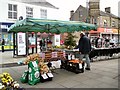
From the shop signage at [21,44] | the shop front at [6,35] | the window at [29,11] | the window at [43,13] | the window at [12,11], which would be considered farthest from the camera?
the window at [43,13]

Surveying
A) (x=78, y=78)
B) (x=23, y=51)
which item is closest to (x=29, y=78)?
(x=78, y=78)

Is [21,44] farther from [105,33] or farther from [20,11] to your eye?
[105,33]

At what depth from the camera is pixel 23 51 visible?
1430cm

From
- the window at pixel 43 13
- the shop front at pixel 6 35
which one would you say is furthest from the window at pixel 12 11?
the window at pixel 43 13

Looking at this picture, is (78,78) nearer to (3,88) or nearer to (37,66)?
(37,66)

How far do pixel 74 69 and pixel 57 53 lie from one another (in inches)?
41.8

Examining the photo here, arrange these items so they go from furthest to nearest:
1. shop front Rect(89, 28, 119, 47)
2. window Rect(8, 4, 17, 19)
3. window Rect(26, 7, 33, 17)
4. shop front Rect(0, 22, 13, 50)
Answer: shop front Rect(89, 28, 119, 47) < window Rect(26, 7, 33, 17) < window Rect(8, 4, 17, 19) < shop front Rect(0, 22, 13, 50)

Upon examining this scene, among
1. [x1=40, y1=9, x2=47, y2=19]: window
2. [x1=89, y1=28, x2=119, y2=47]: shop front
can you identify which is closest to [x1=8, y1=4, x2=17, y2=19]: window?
[x1=40, y1=9, x2=47, y2=19]: window

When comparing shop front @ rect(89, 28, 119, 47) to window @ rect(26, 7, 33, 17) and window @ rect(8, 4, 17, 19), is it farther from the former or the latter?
window @ rect(8, 4, 17, 19)

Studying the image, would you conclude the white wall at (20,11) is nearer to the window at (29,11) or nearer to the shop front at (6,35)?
the window at (29,11)

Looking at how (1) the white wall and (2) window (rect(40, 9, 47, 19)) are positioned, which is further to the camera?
(2) window (rect(40, 9, 47, 19))

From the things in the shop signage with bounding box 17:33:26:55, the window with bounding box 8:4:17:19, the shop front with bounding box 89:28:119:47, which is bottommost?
the shop signage with bounding box 17:33:26:55

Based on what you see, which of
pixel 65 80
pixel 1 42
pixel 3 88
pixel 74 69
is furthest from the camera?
pixel 1 42

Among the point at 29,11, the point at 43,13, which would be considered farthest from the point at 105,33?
→ the point at 29,11
